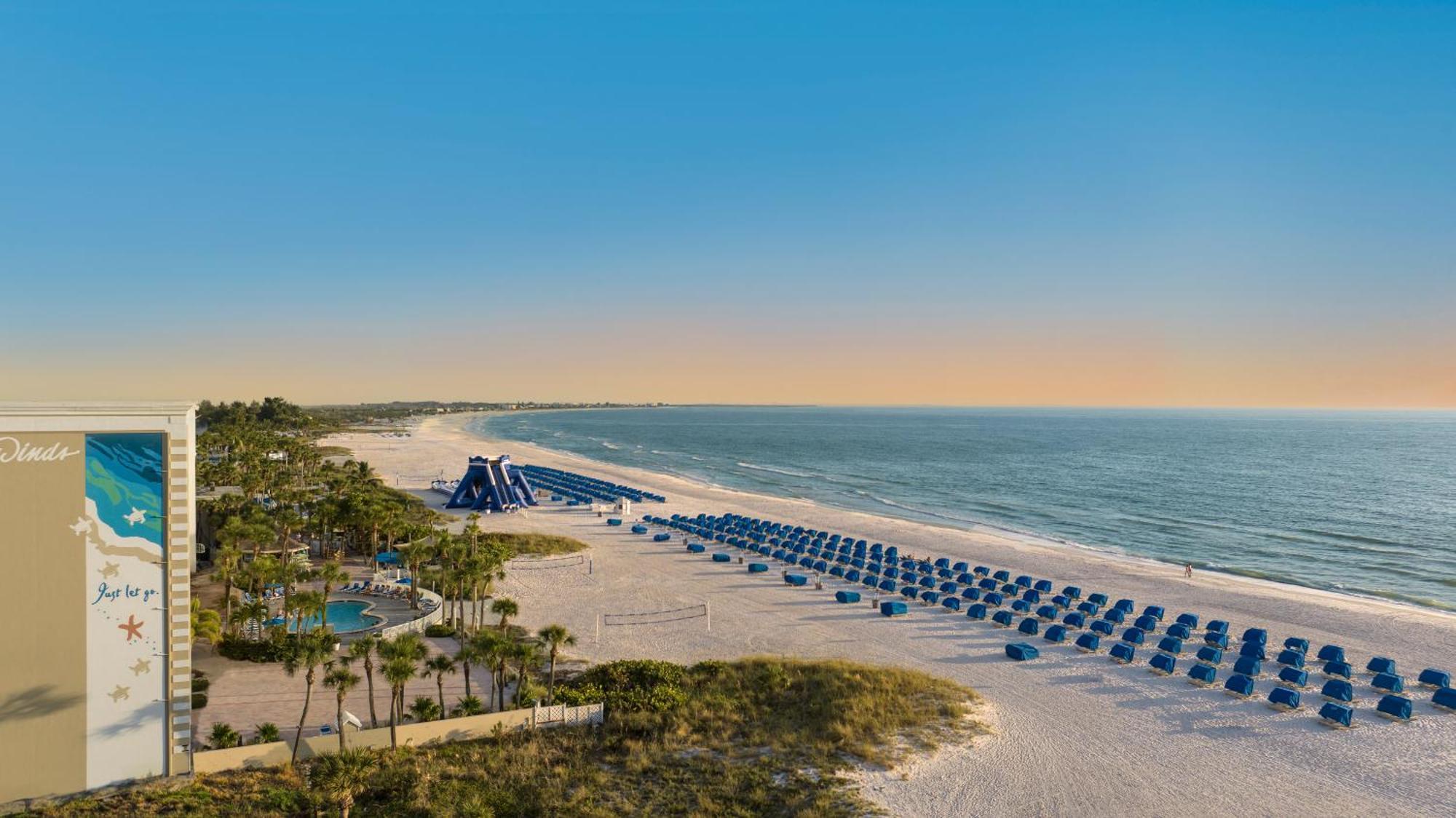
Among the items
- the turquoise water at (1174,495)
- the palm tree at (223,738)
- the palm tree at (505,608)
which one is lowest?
the turquoise water at (1174,495)

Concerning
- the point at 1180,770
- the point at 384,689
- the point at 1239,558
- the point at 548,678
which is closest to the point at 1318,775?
the point at 1180,770

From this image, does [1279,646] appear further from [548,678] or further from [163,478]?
[163,478]

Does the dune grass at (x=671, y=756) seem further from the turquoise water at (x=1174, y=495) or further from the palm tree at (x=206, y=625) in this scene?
the turquoise water at (x=1174, y=495)

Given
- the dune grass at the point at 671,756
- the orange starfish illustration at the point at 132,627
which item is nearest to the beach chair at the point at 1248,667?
the dune grass at the point at 671,756

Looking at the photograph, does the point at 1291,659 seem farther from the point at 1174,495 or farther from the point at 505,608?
the point at 1174,495

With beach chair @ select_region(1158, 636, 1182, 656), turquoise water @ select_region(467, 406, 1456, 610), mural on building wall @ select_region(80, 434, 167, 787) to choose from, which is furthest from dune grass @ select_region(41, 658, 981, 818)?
turquoise water @ select_region(467, 406, 1456, 610)

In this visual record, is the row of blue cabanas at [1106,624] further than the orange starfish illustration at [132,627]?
Yes
